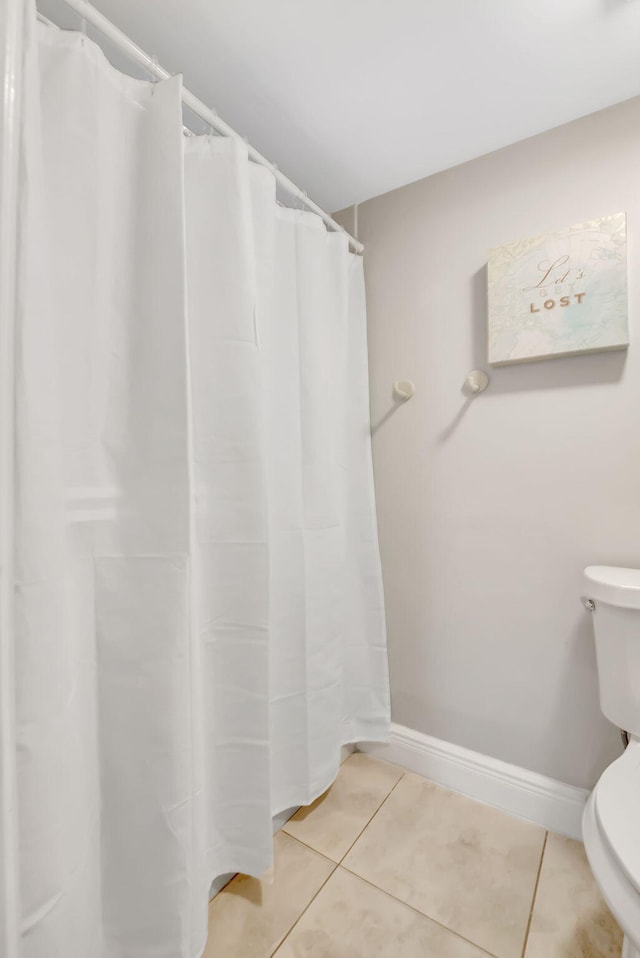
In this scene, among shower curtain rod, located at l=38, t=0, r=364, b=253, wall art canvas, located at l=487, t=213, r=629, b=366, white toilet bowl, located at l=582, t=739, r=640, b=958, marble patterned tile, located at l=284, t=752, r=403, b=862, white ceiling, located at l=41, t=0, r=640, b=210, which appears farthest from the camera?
marble patterned tile, located at l=284, t=752, r=403, b=862

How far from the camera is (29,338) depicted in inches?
23.3

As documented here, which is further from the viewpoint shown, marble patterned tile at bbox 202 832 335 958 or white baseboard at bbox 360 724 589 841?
white baseboard at bbox 360 724 589 841

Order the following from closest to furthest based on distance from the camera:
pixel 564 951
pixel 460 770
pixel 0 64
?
pixel 0 64 < pixel 564 951 < pixel 460 770

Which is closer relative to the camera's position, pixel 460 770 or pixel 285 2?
pixel 285 2

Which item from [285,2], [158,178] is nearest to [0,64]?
[158,178]

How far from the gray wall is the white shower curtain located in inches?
17.7

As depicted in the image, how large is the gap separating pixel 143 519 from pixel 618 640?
3.50 feet

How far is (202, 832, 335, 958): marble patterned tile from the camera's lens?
919 mm

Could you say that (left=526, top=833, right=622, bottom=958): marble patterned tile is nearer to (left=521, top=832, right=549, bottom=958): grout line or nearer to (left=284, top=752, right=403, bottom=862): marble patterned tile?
(left=521, top=832, right=549, bottom=958): grout line

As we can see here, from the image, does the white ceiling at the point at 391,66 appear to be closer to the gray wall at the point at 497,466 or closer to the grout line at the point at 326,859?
the gray wall at the point at 497,466

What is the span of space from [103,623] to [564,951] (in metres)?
1.15

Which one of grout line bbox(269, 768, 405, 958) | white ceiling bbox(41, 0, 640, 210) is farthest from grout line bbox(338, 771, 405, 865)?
white ceiling bbox(41, 0, 640, 210)

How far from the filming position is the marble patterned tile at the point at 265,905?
0.92 m

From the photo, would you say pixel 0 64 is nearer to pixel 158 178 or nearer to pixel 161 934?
pixel 158 178
